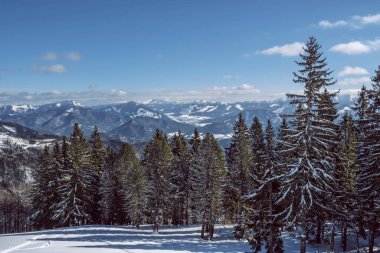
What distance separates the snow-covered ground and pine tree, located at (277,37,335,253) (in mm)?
5262

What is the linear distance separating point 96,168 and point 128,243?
2965 centimetres

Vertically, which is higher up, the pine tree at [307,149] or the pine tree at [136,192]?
the pine tree at [307,149]

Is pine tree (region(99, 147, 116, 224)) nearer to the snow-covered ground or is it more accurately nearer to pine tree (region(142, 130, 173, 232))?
the snow-covered ground

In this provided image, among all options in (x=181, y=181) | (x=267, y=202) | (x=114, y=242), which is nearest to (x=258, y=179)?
(x=267, y=202)

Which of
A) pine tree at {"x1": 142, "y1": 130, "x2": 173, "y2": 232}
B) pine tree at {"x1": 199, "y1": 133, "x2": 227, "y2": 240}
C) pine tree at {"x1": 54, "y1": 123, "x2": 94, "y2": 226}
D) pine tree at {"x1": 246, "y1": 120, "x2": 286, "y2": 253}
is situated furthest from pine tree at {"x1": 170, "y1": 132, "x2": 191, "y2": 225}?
pine tree at {"x1": 246, "y1": 120, "x2": 286, "y2": 253}

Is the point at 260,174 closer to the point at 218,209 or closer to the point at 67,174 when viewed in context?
the point at 218,209

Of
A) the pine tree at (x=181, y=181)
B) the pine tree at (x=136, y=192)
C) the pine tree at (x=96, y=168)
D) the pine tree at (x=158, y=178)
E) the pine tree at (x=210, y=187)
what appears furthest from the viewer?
Answer: the pine tree at (x=96, y=168)

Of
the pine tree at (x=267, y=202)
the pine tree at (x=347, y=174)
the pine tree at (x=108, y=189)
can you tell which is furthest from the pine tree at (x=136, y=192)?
the pine tree at (x=347, y=174)

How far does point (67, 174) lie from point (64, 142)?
5.70m

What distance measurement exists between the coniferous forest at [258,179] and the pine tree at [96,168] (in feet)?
0.65

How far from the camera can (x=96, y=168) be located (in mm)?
67688

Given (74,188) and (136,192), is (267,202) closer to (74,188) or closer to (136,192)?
(136,192)

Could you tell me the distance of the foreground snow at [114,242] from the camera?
112ft

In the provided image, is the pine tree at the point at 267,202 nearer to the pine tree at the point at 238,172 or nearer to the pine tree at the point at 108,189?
the pine tree at the point at 238,172
